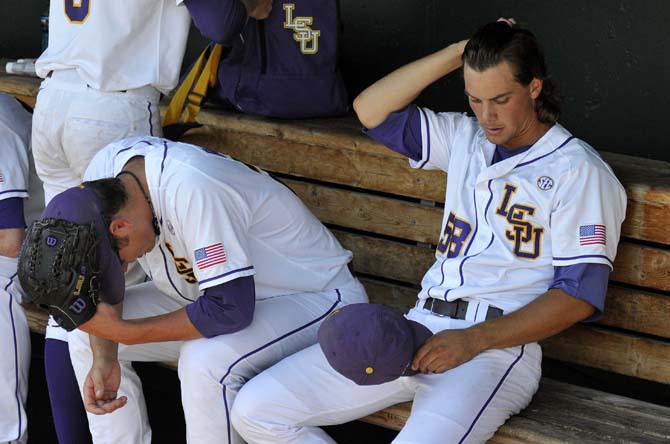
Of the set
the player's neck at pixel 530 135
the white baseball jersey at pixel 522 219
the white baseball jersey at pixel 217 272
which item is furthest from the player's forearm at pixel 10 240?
the player's neck at pixel 530 135

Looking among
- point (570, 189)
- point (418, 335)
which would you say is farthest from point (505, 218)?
point (418, 335)

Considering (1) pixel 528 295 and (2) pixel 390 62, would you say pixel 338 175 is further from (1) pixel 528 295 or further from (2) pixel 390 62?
(1) pixel 528 295

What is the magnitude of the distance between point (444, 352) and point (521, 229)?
354mm

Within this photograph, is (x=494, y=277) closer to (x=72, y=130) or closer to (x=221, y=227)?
(x=221, y=227)

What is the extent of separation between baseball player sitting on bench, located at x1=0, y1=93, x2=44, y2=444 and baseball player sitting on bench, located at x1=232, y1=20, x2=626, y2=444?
849 mm

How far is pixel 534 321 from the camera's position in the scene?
256 centimetres

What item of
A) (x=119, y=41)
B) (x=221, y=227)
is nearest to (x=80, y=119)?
(x=119, y=41)

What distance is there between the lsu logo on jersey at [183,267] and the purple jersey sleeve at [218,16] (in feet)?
2.14

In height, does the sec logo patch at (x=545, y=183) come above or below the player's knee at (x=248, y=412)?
above

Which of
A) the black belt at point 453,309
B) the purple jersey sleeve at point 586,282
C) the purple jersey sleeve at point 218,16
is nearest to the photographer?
the purple jersey sleeve at point 586,282

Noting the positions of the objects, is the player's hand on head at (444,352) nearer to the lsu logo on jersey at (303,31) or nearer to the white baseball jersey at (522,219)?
the white baseball jersey at (522,219)

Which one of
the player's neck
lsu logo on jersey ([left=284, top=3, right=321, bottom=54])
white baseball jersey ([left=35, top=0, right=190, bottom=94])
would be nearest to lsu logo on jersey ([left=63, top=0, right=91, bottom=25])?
white baseball jersey ([left=35, top=0, right=190, bottom=94])

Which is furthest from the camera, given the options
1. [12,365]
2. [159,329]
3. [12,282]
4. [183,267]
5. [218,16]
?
[12,282]

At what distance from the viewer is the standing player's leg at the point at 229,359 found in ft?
Result: 8.71
